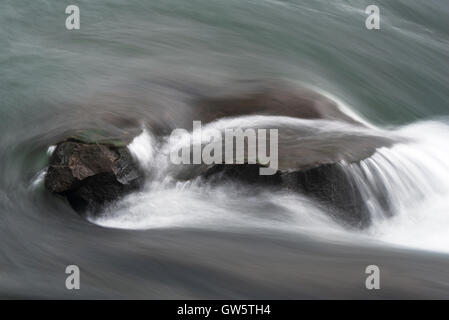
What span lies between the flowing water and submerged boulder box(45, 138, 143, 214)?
6.8 inches

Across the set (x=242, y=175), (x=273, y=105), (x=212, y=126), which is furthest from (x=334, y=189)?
(x=273, y=105)

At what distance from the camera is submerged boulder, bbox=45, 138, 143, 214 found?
322 inches

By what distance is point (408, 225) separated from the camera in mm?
9031

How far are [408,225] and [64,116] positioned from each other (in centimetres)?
475

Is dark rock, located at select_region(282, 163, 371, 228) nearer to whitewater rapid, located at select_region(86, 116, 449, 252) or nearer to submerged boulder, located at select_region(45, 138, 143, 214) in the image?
whitewater rapid, located at select_region(86, 116, 449, 252)

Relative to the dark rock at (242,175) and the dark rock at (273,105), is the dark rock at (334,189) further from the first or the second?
the dark rock at (273,105)

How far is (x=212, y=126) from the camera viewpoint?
9.83 metres

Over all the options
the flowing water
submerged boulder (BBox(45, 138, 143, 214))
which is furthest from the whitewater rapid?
submerged boulder (BBox(45, 138, 143, 214))

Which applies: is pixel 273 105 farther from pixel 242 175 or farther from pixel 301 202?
pixel 301 202

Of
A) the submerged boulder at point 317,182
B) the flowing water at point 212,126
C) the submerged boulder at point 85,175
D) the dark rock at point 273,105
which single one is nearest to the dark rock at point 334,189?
the submerged boulder at point 317,182

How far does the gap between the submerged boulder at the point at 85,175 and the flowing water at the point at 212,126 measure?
173mm

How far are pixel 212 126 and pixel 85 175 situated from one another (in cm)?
227

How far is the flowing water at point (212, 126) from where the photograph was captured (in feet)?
24.0
